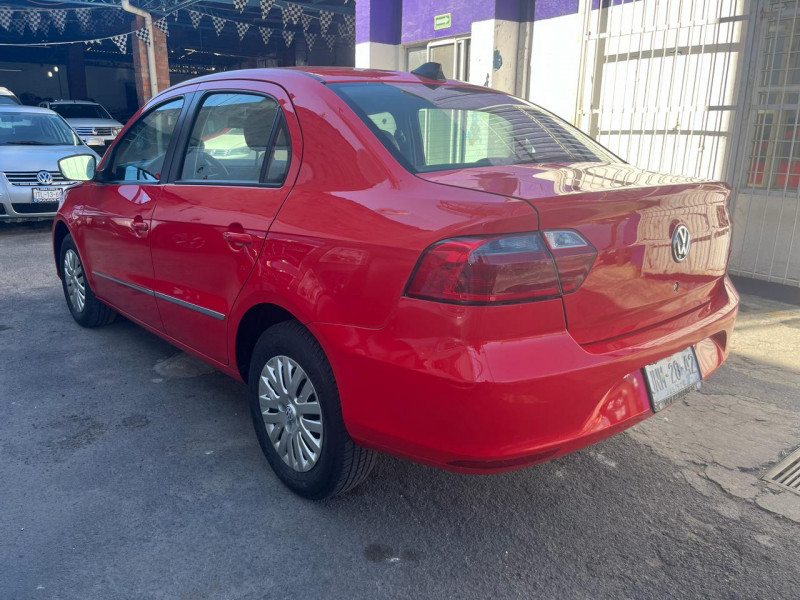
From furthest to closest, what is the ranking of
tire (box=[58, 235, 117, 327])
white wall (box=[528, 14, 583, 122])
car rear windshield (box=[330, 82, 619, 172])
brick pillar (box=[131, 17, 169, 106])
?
brick pillar (box=[131, 17, 169, 106]) < white wall (box=[528, 14, 583, 122]) < tire (box=[58, 235, 117, 327]) < car rear windshield (box=[330, 82, 619, 172])

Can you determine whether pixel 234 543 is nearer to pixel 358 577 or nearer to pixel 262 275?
pixel 358 577

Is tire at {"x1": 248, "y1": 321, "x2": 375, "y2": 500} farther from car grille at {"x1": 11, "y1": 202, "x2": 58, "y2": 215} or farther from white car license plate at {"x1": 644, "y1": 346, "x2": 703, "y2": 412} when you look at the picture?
car grille at {"x1": 11, "y1": 202, "x2": 58, "y2": 215}

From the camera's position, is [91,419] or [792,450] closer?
[792,450]

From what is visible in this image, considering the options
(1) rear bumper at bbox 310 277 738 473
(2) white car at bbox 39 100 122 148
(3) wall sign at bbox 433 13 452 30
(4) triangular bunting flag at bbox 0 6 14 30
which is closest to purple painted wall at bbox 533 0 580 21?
(3) wall sign at bbox 433 13 452 30

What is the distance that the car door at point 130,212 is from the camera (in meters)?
3.49

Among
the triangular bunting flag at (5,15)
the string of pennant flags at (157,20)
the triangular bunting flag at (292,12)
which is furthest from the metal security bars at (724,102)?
the triangular bunting flag at (5,15)

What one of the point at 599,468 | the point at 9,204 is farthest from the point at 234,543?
the point at 9,204

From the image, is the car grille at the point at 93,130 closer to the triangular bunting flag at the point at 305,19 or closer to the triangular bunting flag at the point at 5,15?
the triangular bunting flag at the point at 5,15

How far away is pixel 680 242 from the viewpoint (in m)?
2.42

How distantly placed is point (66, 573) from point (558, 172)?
7.45ft

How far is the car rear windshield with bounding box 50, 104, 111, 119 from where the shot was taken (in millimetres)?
16875

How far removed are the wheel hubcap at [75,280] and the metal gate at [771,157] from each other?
18.5 feet

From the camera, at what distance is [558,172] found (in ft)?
8.24

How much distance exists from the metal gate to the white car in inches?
554
